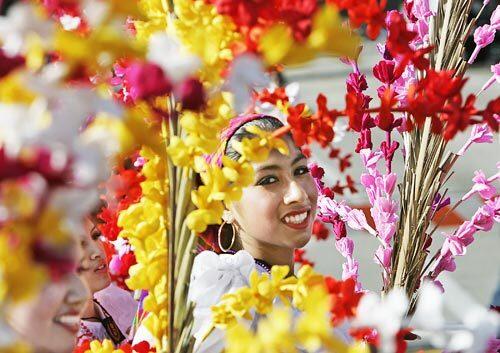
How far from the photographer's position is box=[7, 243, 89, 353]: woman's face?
0.51 meters

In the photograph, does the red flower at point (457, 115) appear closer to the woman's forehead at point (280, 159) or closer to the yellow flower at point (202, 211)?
the yellow flower at point (202, 211)

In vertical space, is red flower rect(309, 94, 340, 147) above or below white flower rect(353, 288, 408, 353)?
above

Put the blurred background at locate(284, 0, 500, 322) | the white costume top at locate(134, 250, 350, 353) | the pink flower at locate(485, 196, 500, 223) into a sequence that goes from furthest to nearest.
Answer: the blurred background at locate(284, 0, 500, 322) → the pink flower at locate(485, 196, 500, 223) → the white costume top at locate(134, 250, 350, 353)

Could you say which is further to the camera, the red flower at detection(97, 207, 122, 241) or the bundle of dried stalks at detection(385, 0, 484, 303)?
the red flower at detection(97, 207, 122, 241)

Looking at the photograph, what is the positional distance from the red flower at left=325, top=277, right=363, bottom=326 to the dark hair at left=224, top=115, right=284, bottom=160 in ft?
1.64

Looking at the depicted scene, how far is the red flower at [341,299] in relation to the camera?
0.67 m

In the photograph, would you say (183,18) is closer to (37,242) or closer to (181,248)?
(181,248)

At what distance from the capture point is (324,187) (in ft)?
4.39

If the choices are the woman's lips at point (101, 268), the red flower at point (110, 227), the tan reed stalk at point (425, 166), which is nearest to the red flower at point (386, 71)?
the tan reed stalk at point (425, 166)

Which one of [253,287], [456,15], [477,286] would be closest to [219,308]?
[253,287]

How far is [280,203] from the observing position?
4.01 ft

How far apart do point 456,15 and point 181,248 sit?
53 cm

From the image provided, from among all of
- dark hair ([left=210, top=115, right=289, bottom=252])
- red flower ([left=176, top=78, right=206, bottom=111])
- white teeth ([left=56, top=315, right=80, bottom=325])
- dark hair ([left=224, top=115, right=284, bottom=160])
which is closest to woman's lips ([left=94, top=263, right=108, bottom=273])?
dark hair ([left=210, top=115, right=289, bottom=252])

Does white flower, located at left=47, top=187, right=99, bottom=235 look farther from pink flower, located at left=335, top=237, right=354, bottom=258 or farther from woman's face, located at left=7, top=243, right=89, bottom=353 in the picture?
pink flower, located at left=335, top=237, right=354, bottom=258
